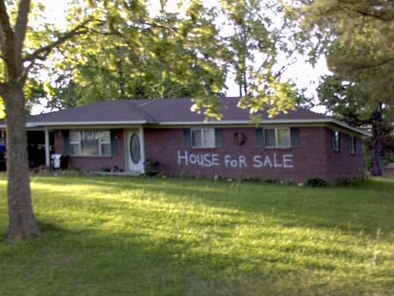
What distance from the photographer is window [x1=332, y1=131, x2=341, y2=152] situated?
24.5 metres

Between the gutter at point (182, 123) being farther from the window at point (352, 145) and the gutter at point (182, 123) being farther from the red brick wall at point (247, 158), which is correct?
the window at point (352, 145)


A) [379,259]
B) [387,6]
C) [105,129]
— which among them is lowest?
[379,259]

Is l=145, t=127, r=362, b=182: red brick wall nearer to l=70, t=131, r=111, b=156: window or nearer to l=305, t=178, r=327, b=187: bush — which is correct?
l=305, t=178, r=327, b=187: bush

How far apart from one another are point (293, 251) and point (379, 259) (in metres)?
1.19

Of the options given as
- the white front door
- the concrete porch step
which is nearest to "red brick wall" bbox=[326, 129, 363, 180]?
the concrete porch step

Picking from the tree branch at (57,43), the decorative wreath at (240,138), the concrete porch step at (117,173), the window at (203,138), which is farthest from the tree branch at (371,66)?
the concrete porch step at (117,173)

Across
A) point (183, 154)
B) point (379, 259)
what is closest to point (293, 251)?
point (379, 259)

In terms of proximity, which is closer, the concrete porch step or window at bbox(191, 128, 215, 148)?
Answer: window at bbox(191, 128, 215, 148)

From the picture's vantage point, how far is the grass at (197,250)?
6.89 meters

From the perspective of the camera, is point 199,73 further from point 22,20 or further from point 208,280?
point 208,280

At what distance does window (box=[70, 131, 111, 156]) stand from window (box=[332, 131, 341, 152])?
32.6 ft

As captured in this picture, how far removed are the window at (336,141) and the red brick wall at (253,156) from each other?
1.00 ft

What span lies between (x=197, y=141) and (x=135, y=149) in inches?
122

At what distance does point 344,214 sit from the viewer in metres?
12.7
